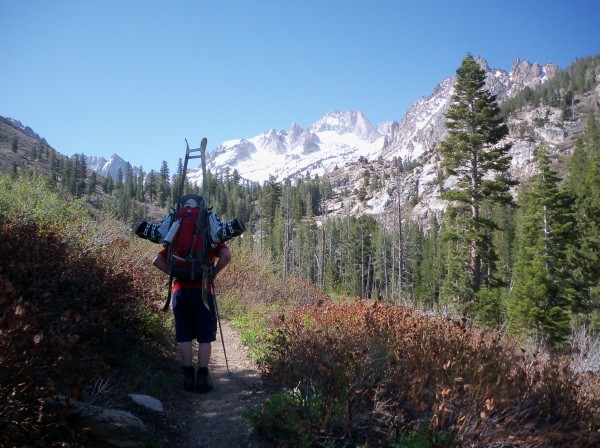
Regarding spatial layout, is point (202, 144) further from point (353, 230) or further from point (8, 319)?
point (353, 230)

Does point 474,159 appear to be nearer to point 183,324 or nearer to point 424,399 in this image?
point 424,399

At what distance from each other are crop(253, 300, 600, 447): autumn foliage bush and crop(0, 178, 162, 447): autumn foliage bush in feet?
5.44

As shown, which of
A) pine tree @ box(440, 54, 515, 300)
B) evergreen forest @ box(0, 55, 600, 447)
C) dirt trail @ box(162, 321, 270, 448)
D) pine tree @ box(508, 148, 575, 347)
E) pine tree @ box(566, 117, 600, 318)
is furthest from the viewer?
pine tree @ box(566, 117, 600, 318)

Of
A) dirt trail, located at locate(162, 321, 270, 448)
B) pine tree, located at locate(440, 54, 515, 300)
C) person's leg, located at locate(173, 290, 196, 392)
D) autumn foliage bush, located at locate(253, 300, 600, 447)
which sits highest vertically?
pine tree, located at locate(440, 54, 515, 300)

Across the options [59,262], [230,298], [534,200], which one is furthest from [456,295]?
[59,262]

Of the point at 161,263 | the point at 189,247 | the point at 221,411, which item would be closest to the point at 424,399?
the point at 221,411

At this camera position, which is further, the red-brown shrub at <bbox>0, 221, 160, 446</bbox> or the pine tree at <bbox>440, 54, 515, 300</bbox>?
the pine tree at <bbox>440, 54, 515, 300</bbox>

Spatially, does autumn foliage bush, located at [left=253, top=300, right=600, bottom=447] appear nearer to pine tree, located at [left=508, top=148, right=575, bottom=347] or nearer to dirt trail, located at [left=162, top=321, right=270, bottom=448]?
dirt trail, located at [left=162, top=321, right=270, bottom=448]

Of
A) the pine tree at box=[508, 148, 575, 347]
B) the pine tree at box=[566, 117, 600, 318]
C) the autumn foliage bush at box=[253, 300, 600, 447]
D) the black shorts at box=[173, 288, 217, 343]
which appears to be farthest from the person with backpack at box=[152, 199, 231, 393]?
the pine tree at box=[566, 117, 600, 318]

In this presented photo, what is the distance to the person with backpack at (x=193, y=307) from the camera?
427 centimetres

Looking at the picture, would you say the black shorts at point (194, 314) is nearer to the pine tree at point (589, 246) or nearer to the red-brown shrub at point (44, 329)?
the red-brown shrub at point (44, 329)

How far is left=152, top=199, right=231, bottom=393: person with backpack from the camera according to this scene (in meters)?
4.27

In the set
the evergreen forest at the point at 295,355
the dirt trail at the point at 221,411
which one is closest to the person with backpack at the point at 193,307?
the dirt trail at the point at 221,411

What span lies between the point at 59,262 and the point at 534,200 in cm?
2651
